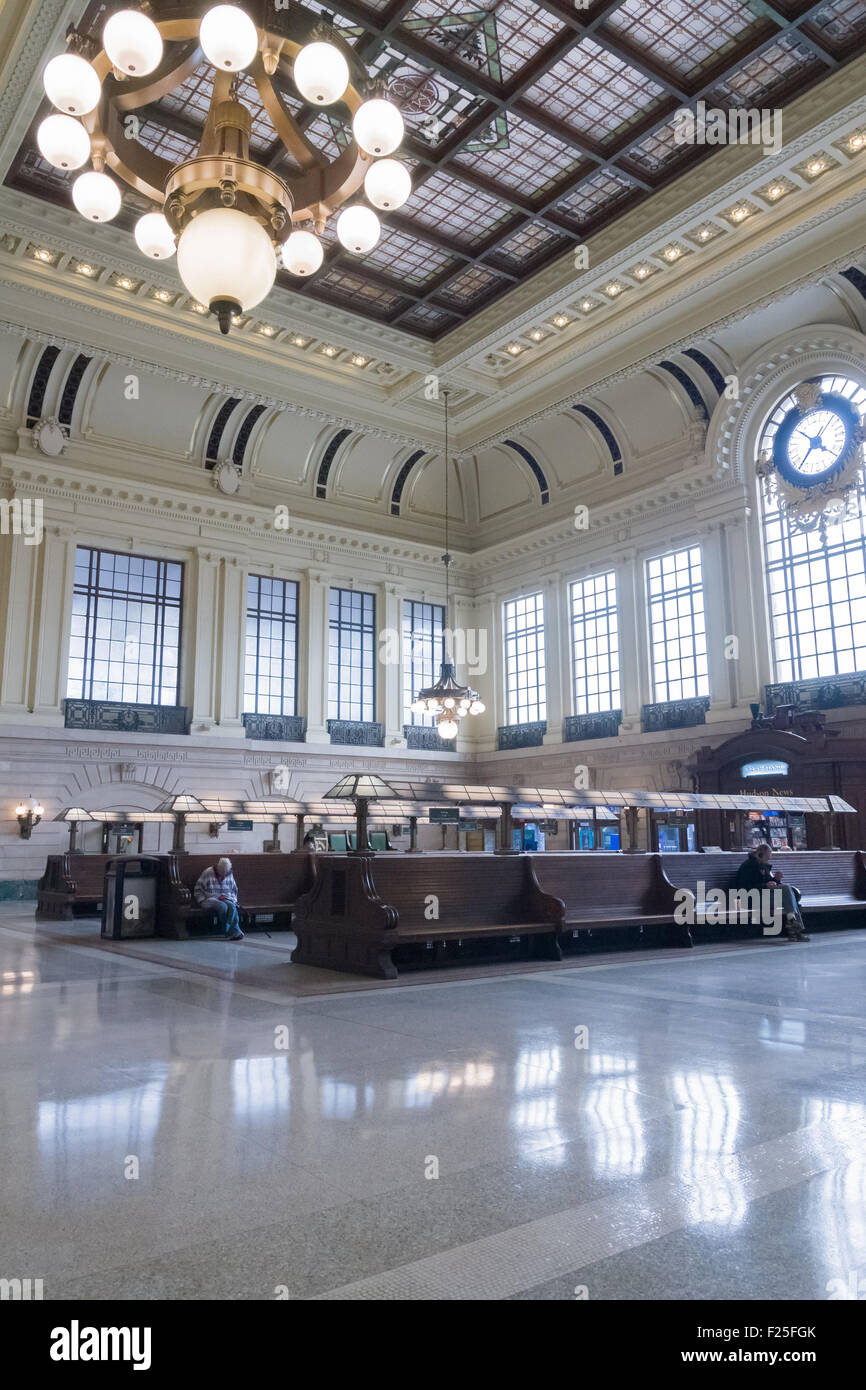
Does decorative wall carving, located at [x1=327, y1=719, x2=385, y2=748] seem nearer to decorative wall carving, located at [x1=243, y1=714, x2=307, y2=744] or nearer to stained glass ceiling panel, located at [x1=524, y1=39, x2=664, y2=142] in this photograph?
decorative wall carving, located at [x1=243, y1=714, x2=307, y2=744]

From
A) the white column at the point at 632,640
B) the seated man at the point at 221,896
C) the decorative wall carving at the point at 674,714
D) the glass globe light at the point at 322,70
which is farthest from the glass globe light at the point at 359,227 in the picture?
the white column at the point at 632,640

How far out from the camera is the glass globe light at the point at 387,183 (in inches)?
230

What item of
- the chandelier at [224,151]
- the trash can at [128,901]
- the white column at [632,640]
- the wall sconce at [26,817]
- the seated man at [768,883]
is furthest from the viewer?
the white column at [632,640]

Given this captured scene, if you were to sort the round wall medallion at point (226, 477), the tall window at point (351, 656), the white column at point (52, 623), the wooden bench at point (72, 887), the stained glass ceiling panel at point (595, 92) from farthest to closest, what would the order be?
the tall window at point (351, 656), the round wall medallion at point (226, 477), the white column at point (52, 623), the wooden bench at point (72, 887), the stained glass ceiling panel at point (595, 92)

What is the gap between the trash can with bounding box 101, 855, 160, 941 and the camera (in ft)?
31.4

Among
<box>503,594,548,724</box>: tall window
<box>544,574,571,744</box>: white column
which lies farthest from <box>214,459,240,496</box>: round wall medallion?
<box>544,574,571,744</box>: white column

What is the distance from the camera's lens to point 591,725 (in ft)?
63.7

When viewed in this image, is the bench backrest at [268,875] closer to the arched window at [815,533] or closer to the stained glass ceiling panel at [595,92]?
the stained glass ceiling panel at [595,92]

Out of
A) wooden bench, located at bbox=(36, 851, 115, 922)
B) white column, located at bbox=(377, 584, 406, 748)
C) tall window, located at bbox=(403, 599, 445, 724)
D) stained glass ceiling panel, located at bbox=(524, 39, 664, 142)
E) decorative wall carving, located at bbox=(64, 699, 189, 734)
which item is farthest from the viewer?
tall window, located at bbox=(403, 599, 445, 724)

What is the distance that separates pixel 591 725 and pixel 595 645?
1819mm

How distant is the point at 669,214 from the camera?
11.7 metres

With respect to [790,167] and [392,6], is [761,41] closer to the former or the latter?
[790,167]

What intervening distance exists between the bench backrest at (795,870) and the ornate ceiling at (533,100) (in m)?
8.48

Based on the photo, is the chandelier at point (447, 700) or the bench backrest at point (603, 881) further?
the chandelier at point (447, 700)
